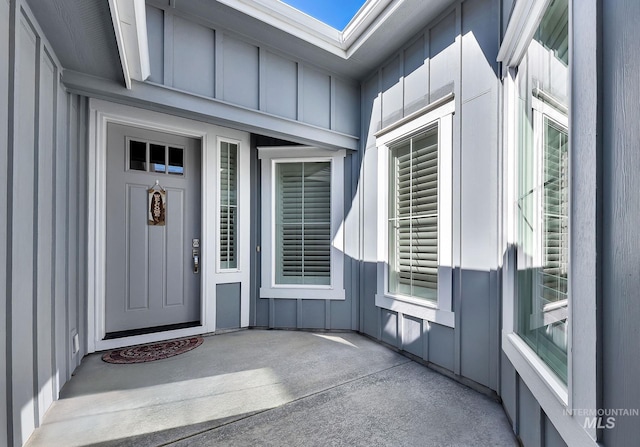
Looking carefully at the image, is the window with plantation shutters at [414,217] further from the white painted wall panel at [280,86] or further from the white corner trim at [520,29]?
the white painted wall panel at [280,86]

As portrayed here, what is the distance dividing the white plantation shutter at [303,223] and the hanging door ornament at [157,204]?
134 centimetres

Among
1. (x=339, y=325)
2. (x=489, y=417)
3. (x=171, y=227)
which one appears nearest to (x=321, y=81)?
(x=171, y=227)

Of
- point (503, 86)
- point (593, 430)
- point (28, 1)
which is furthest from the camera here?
point (503, 86)

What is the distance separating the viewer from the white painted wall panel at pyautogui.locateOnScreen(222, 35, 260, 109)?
3.03 m

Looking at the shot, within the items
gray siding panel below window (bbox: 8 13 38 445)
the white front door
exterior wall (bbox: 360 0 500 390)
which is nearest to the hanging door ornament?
the white front door

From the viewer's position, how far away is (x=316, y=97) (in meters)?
3.62

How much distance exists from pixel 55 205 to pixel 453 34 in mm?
3419

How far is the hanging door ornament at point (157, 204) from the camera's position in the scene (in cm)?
352

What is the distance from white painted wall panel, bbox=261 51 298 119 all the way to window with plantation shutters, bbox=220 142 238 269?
93cm

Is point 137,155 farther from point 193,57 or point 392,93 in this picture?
point 392,93

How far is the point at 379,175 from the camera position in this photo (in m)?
3.45

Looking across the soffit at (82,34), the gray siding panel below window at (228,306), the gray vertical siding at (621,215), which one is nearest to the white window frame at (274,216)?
the gray siding panel below window at (228,306)

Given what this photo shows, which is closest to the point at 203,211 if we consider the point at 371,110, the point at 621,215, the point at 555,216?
the point at 371,110

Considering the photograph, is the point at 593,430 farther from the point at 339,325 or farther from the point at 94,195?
the point at 94,195
